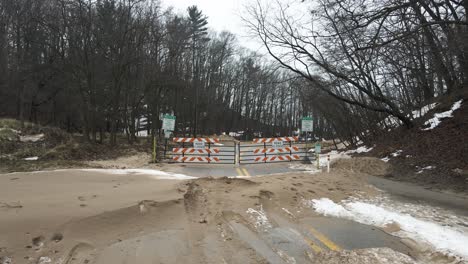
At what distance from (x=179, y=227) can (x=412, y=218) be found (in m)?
4.45

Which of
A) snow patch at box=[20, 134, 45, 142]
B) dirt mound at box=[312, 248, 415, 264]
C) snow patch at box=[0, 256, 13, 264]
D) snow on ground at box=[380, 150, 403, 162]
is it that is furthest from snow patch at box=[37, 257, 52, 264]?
snow patch at box=[20, 134, 45, 142]

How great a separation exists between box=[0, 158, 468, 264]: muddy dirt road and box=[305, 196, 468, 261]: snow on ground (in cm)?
23

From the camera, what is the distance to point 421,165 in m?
12.1

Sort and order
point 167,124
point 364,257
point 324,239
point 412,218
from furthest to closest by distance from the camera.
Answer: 1. point 167,124
2. point 412,218
3. point 324,239
4. point 364,257

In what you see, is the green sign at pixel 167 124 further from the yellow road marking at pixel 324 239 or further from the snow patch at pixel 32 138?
the yellow road marking at pixel 324 239

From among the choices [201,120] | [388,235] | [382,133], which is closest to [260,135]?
[201,120]

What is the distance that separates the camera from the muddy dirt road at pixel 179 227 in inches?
181

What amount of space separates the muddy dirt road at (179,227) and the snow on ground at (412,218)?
23 cm

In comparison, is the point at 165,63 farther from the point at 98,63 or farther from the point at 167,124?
the point at 167,124

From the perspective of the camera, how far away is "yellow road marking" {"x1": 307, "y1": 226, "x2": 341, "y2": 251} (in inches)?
199

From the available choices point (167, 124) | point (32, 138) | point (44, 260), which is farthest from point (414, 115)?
point (32, 138)

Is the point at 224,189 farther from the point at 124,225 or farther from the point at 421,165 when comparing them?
the point at 421,165

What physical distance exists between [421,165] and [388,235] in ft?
25.4

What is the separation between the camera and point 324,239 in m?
5.41
